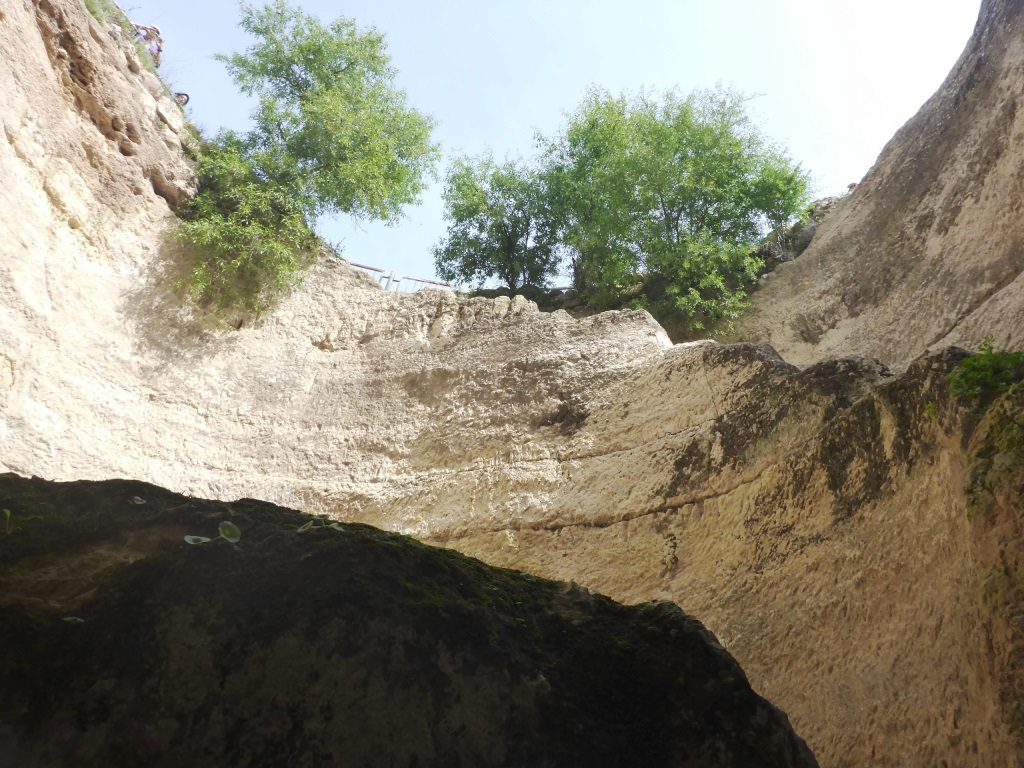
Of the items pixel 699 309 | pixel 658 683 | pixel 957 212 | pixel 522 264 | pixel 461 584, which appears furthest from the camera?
pixel 522 264

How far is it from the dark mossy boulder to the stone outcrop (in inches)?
239

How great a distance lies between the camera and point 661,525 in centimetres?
680

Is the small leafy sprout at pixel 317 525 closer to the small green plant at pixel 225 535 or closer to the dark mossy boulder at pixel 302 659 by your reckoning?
the dark mossy boulder at pixel 302 659

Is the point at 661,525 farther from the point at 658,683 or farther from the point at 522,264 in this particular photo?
the point at 522,264

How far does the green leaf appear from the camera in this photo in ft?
8.31

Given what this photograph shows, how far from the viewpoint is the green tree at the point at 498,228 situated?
17.9m

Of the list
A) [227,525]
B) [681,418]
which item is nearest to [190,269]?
[681,418]

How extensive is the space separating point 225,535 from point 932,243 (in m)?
10.2

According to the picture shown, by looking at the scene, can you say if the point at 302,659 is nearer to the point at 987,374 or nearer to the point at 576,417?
the point at 987,374

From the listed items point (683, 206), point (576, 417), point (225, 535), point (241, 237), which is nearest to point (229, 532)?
point (225, 535)

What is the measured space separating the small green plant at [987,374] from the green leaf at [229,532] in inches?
134

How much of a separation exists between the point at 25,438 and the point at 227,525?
640cm

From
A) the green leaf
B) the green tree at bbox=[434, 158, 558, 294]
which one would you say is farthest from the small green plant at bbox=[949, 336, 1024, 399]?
the green tree at bbox=[434, 158, 558, 294]

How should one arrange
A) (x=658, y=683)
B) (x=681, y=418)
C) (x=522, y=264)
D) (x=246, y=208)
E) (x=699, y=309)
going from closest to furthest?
(x=658, y=683) → (x=681, y=418) → (x=246, y=208) → (x=699, y=309) → (x=522, y=264)
